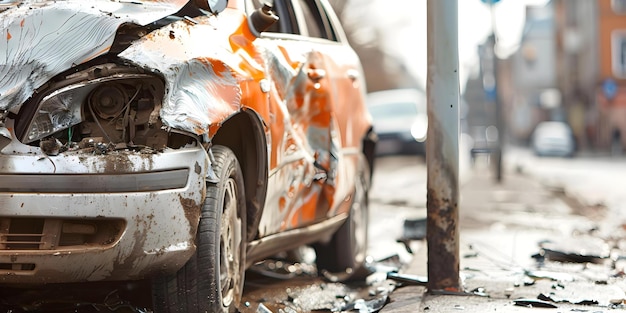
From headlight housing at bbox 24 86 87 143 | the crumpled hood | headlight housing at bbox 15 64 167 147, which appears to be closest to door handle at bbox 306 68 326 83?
the crumpled hood

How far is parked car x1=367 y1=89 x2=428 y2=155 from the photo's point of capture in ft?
76.3

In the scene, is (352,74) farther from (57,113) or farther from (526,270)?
(57,113)

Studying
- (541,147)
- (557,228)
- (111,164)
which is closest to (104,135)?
(111,164)

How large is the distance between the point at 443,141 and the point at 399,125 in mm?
17964

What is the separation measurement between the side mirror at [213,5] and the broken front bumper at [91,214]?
93 centimetres

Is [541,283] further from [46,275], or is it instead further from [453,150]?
[46,275]

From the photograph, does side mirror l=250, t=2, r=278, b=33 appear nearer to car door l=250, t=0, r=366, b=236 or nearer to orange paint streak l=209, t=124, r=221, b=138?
car door l=250, t=0, r=366, b=236

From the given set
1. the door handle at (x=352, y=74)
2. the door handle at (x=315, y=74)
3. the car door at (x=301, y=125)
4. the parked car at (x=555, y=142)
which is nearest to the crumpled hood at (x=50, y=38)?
the car door at (x=301, y=125)

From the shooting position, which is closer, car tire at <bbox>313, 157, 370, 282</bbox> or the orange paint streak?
the orange paint streak

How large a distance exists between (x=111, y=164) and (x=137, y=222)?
0.24m

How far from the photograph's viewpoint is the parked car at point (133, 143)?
3.88 meters

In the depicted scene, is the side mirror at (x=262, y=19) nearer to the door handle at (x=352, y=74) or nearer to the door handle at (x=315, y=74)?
the door handle at (x=315, y=74)

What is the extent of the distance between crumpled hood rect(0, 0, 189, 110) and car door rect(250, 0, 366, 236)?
976 mm

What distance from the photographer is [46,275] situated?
154 inches
